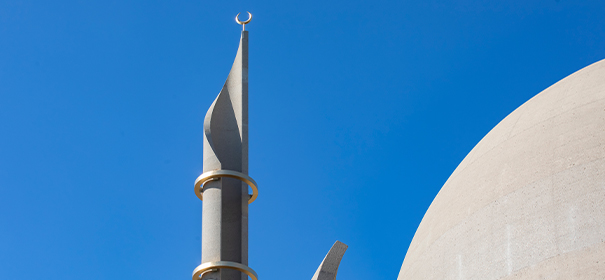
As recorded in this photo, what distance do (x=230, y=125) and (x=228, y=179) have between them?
1339 mm

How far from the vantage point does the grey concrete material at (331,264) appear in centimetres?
1408

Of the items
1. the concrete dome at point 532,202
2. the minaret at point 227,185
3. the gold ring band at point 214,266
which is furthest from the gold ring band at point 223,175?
the concrete dome at point 532,202

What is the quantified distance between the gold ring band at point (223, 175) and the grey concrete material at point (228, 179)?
3.9 inches

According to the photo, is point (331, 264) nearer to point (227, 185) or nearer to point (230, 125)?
point (227, 185)

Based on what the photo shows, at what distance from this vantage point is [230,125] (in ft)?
53.8

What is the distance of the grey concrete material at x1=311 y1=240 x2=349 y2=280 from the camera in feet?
46.2

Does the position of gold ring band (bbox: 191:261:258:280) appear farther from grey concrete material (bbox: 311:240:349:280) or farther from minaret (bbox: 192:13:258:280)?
grey concrete material (bbox: 311:240:349:280)

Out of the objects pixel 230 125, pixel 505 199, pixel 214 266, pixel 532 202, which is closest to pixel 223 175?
pixel 230 125

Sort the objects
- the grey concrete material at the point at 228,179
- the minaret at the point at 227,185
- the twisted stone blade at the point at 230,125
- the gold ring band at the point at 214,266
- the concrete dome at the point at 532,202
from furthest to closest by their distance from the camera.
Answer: the twisted stone blade at the point at 230,125 → the grey concrete material at the point at 228,179 → the minaret at the point at 227,185 → the gold ring band at the point at 214,266 → the concrete dome at the point at 532,202

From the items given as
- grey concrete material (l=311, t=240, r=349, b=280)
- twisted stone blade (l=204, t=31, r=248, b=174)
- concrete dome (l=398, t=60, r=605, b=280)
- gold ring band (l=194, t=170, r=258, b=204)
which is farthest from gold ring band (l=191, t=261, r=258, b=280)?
concrete dome (l=398, t=60, r=605, b=280)

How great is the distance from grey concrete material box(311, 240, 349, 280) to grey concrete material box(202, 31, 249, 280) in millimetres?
1493

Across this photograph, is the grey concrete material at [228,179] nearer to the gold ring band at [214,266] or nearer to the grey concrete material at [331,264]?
the gold ring band at [214,266]

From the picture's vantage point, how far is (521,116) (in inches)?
703

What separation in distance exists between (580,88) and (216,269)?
845cm
